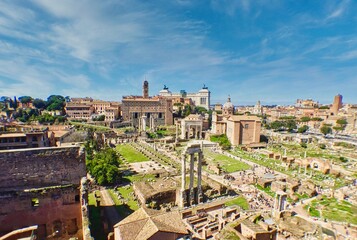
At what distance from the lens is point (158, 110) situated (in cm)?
10638

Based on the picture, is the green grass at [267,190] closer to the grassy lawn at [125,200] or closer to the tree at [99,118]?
the grassy lawn at [125,200]

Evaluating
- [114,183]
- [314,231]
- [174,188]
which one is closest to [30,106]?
[114,183]

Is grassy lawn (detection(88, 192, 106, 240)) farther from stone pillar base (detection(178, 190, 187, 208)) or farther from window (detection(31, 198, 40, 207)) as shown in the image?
stone pillar base (detection(178, 190, 187, 208))

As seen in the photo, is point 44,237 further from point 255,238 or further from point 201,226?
point 255,238

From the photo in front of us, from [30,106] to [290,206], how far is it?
12387 centimetres

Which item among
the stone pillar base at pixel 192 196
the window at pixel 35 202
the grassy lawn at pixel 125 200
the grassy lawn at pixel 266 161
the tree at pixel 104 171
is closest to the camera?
the window at pixel 35 202

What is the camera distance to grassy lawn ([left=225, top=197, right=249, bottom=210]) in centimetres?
2830

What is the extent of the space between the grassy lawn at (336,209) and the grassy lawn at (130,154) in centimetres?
3412

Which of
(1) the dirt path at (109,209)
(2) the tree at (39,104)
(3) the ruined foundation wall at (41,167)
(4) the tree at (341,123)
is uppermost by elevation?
(2) the tree at (39,104)

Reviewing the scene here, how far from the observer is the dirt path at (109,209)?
2233 cm

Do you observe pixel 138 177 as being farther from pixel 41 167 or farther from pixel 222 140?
pixel 222 140

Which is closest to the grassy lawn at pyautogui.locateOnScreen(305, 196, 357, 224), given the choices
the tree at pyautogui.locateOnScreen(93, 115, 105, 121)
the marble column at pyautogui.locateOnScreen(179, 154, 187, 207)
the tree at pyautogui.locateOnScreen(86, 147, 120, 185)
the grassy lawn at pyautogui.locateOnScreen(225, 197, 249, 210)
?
the grassy lawn at pyautogui.locateOnScreen(225, 197, 249, 210)

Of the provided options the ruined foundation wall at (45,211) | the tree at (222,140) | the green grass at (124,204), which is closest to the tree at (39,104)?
the tree at (222,140)

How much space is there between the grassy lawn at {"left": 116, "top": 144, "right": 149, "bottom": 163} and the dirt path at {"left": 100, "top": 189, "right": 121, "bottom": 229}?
777 inches
